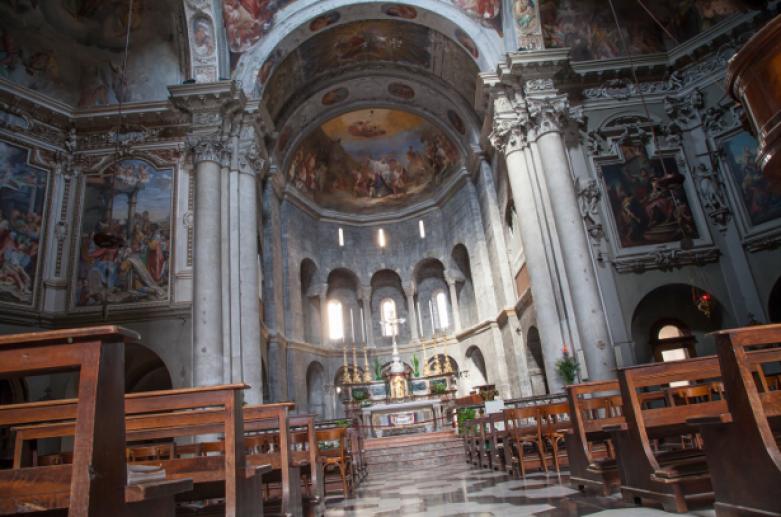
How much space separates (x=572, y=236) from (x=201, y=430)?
35.8 ft

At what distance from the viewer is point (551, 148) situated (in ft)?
46.3

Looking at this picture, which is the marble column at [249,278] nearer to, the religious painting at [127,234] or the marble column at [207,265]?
the marble column at [207,265]

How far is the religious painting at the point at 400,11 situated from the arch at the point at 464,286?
9.13m

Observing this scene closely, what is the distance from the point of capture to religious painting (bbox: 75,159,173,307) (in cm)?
1362

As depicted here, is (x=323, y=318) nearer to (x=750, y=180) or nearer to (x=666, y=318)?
(x=666, y=318)

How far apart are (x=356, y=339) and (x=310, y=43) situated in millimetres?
12263

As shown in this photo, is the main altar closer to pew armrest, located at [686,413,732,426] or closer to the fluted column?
the fluted column

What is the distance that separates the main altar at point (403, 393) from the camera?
16.3 metres

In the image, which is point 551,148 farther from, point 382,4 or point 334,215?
point 334,215

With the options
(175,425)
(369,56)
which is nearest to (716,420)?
(175,425)

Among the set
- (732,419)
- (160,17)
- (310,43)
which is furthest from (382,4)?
(732,419)

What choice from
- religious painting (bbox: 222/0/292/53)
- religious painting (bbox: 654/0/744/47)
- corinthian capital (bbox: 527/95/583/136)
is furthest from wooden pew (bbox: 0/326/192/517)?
religious painting (bbox: 654/0/744/47)

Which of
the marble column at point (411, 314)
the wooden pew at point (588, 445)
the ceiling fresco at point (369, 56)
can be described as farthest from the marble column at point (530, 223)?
the marble column at point (411, 314)

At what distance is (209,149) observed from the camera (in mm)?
14102
